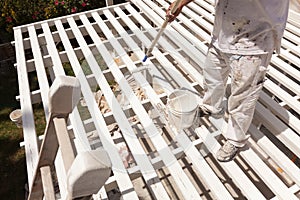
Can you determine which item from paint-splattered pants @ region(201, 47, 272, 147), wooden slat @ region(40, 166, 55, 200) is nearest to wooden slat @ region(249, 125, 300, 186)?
paint-splattered pants @ region(201, 47, 272, 147)

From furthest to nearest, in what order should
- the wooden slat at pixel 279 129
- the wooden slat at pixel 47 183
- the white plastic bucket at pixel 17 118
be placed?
the white plastic bucket at pixel 17 118, the wooden slat at pixel 279 129, the wooden slat at pixel 47 183

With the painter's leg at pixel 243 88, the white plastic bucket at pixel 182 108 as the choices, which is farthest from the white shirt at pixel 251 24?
the white plastic bucket at pixel 182 108

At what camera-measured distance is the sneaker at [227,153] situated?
1.99m

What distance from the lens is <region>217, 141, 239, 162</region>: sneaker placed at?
1.99 m

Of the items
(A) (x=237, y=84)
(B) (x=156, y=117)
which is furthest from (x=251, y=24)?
(B) (x=156, y=117)

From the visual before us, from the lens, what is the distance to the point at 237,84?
177cm

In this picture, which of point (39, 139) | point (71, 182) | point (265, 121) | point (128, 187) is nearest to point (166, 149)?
point (128, 187)

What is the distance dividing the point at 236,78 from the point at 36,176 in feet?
4.44

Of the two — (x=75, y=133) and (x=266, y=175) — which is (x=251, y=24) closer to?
(x=266, y=175)

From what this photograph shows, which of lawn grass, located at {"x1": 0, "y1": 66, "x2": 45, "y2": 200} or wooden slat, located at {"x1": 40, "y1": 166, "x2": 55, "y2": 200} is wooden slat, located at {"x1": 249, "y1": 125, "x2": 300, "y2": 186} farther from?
lawn grass, located at {"x1": 0, "y1": 66, "x2": 45, "y2": 200}

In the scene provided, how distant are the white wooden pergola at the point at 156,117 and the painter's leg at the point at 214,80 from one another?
0.12 metres

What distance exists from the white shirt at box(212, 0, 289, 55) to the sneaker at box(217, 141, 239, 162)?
68 cm

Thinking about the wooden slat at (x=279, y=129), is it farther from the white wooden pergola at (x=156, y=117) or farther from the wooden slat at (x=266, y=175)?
the wooden slat at (x=266, y=175)

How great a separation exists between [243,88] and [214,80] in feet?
1.20
